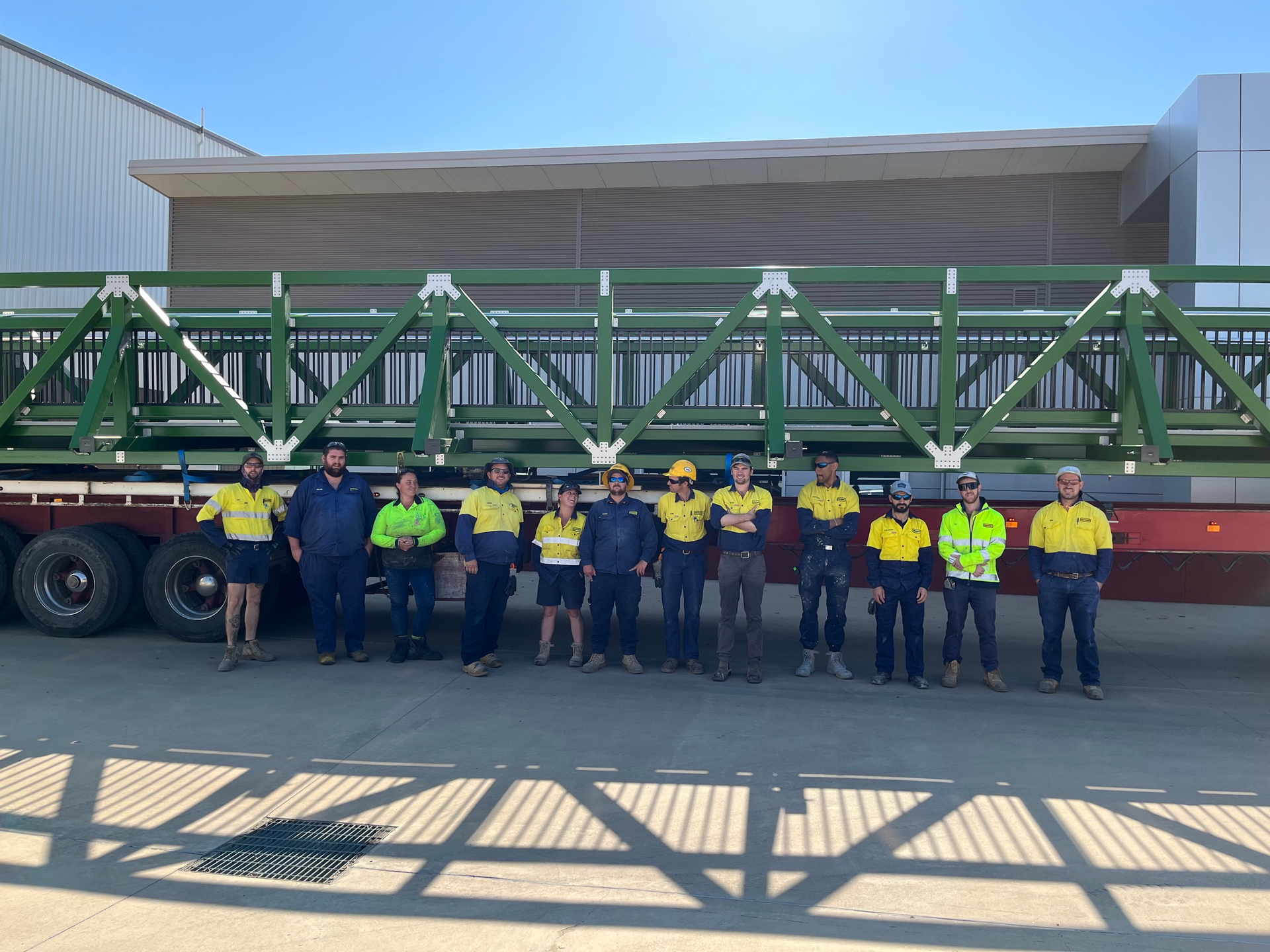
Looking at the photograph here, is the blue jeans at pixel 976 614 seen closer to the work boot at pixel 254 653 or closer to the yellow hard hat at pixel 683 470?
the yellow hard hat at pixel 683 470

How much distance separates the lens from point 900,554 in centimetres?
682

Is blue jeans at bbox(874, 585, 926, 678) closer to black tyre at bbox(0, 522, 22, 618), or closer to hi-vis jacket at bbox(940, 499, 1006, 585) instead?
hi-vis jacket at bbox(940, 499, 1006, 585)

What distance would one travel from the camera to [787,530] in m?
7.43

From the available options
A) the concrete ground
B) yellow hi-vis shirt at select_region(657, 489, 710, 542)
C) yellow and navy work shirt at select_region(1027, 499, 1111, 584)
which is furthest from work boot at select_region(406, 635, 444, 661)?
yellow and navy work shirt at select_region(1027, 499, 1111, 584)

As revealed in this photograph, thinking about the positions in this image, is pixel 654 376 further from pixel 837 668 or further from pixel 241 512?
pixel 241 512

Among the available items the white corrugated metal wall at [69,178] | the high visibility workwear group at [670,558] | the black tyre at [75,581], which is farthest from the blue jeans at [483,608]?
the white corrugated metal wall at [69,178]

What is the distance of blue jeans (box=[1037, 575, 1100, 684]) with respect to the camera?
6555 millimetres

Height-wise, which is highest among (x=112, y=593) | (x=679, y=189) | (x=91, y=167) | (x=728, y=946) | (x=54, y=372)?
(x=91, y=167)

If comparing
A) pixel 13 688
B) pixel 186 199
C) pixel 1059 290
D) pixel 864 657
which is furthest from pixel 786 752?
pixel 186 199

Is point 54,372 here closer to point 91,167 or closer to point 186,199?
point 186,199

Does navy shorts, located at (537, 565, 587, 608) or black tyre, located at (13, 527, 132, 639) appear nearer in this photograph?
navy shorts, located at (537, 565, 587, 608)

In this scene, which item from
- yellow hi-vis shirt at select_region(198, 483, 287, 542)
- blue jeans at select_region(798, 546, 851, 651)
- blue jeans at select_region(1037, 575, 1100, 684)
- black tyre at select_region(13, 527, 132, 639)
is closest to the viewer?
blue jeans at select_region(1037, 575, 1100, 684)

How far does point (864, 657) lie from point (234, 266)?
1196 centimetres

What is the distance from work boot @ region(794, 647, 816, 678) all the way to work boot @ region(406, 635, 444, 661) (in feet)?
9.29
